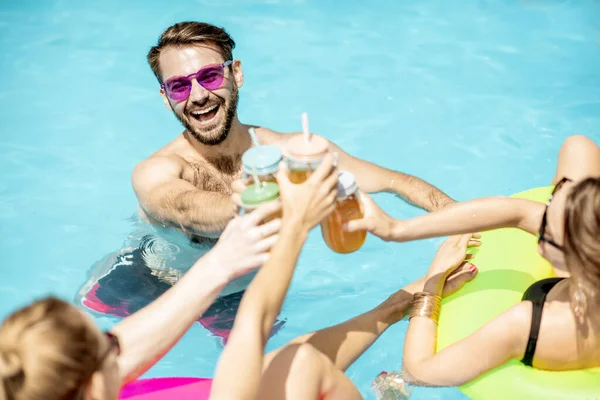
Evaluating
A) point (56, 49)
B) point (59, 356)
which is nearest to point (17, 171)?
point (56, 49)

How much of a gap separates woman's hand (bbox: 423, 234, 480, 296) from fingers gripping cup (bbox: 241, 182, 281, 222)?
1093 millimetres

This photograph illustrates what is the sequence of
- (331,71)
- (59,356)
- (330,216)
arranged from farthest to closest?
(331,71)
(330,216)
(59,356)

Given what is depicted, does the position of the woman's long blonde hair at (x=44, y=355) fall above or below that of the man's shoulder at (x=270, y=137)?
above

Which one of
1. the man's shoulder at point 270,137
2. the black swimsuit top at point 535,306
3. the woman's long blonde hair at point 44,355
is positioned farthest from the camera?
the man's shoulder at point 270,137

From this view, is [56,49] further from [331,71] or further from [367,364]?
[367,364]

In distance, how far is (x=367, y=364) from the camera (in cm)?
409

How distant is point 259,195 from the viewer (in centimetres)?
238

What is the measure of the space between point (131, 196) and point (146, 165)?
181cm

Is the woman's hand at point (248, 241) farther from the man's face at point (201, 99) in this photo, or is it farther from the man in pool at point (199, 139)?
the man's face at point (201, 99)

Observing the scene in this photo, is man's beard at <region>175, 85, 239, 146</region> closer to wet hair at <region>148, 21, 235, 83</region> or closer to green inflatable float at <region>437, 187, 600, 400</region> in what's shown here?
wet hair at <region>148, 21, 235, 83</region>

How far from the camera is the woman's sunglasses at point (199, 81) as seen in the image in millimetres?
3814

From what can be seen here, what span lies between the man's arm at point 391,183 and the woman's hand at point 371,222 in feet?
3.85

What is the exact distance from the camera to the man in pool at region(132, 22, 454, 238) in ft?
12.4

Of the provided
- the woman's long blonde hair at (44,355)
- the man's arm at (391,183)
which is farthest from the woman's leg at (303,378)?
the man's arm at (391,183)
